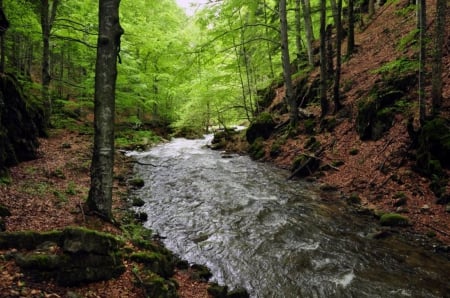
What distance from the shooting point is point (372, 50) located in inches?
608

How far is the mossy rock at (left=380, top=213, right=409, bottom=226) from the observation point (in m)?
7.26

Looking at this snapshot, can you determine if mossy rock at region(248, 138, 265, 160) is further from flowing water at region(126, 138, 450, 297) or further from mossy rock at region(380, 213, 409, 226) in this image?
mossy rock at region(380, 213, 409, 226)

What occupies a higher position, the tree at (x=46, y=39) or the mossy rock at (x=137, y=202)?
the tree at (x=46, y=39)

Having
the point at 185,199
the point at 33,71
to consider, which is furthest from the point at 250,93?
the point at 33,71

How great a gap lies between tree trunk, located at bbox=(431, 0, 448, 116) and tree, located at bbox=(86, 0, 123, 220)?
7.95m

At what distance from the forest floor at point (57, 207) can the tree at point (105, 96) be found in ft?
2.34

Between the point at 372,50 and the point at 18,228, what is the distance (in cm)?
1598

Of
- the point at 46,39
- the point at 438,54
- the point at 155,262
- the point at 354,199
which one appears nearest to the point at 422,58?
the point at 438,54

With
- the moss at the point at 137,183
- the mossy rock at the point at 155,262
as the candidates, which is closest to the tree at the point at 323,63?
the moss at the point at 137,183

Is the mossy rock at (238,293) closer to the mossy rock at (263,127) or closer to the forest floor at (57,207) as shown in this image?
the forest floor at (57,207)

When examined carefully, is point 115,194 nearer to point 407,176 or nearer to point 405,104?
point 407,176

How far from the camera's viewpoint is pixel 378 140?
10.5 meters

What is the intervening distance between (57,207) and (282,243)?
193 inches

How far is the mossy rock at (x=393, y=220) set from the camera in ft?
23.8
